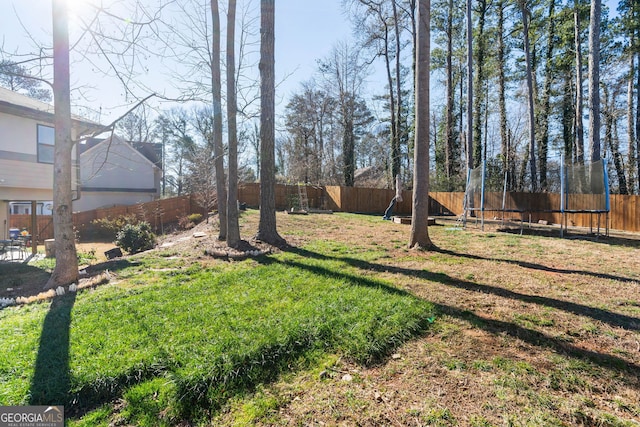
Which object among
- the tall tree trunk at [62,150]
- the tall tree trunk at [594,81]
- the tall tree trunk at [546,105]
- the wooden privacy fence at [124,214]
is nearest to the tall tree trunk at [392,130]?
the tall tree trunk at [546,105]

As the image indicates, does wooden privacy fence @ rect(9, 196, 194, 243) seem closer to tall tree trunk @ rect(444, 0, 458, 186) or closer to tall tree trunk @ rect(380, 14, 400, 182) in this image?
tall tree trunk @ rect(380, 14, 400, 182)

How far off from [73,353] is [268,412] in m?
1.82

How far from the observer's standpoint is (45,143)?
10617 mm

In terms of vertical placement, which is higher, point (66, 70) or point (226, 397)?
point (66, 70)

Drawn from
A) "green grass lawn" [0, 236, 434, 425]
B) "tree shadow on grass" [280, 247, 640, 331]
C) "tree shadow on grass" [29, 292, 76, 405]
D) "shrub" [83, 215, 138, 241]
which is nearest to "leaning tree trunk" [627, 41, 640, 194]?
"tree shadow on grass" [280, 247, 640, 331]

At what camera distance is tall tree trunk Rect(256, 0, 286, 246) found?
23.8ft

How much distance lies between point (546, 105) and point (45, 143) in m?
24.6

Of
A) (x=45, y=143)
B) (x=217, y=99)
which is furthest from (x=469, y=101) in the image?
(x=45, y=143)

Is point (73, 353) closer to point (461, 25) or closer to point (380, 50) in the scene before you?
point (380, 50)

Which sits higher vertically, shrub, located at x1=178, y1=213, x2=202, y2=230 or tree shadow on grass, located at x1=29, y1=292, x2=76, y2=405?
shrub, located at x1=178, y1=213, x2=202, y2=230

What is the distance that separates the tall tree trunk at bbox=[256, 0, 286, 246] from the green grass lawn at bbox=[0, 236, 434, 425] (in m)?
2.87

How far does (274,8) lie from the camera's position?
7328 millimetres

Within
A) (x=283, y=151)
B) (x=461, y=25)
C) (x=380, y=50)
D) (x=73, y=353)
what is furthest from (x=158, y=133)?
(x=73, y=353)

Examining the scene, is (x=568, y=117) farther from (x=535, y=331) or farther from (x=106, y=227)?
(x=106, y=227)
